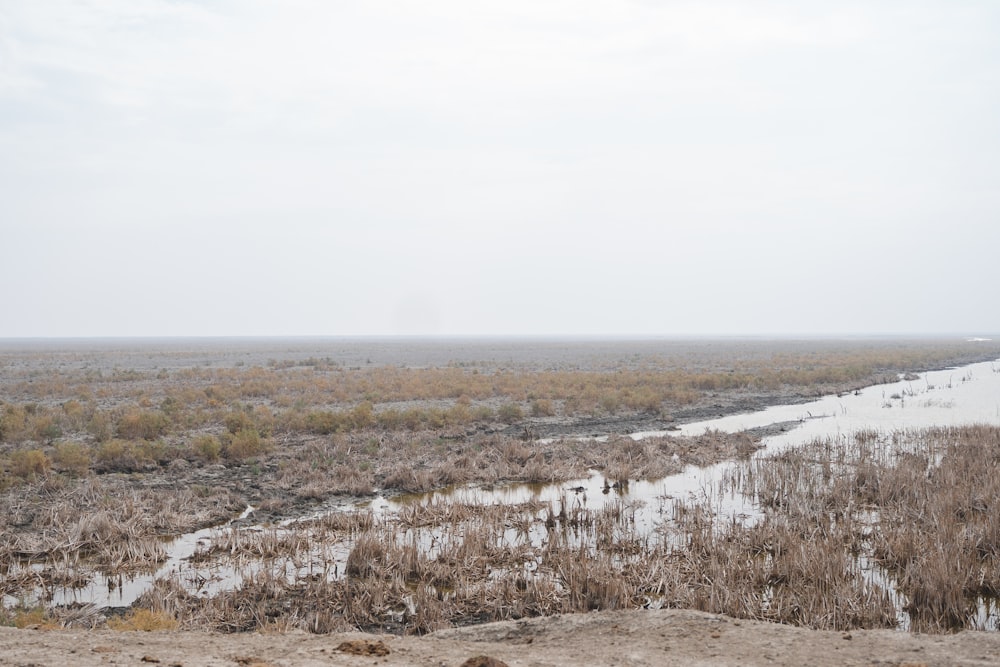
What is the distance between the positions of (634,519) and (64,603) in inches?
347

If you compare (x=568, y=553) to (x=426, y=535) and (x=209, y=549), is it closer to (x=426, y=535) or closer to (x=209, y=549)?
(x=426, y=535)

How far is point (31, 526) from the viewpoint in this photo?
11.8 metres

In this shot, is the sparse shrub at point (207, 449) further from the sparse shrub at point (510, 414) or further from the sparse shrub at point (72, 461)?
the sparse shrub at point (510, 414)

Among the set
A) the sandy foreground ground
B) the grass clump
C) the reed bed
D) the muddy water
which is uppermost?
the sandy foreground ground

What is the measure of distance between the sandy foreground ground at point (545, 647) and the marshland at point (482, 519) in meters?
0.78

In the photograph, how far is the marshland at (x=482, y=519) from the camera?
26.1 ft

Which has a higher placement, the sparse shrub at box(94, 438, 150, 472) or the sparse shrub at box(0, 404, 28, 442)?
the sparse shrub at box(0, 404, 28, 442)

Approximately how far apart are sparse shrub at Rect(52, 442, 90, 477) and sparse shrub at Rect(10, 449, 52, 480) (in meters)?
0.30

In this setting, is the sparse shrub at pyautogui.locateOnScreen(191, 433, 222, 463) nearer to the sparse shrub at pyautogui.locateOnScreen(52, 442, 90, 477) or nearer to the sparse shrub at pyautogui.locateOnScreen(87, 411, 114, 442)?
the sparse shrub at pyautogui.locateOnScreen(52, 442, 90, 477)

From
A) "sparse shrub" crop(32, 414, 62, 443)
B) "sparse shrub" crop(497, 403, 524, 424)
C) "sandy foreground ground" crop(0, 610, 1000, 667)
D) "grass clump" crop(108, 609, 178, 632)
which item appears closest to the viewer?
"sandy foreground ground" crop(0, 610, 1000, 667)

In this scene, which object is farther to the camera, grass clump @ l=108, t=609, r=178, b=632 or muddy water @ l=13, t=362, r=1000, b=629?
muddy water @ l=13, t=362, r=1000, b=629

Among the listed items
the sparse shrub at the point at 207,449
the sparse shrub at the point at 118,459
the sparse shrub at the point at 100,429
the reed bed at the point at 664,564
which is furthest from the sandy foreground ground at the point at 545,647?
the sparse shrub at the point at 100,429

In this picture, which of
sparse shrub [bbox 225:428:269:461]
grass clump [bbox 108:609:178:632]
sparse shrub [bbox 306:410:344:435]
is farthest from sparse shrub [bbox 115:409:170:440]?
grass clump [bbox 108:609:178:632]

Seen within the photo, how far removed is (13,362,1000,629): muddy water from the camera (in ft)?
30.6
